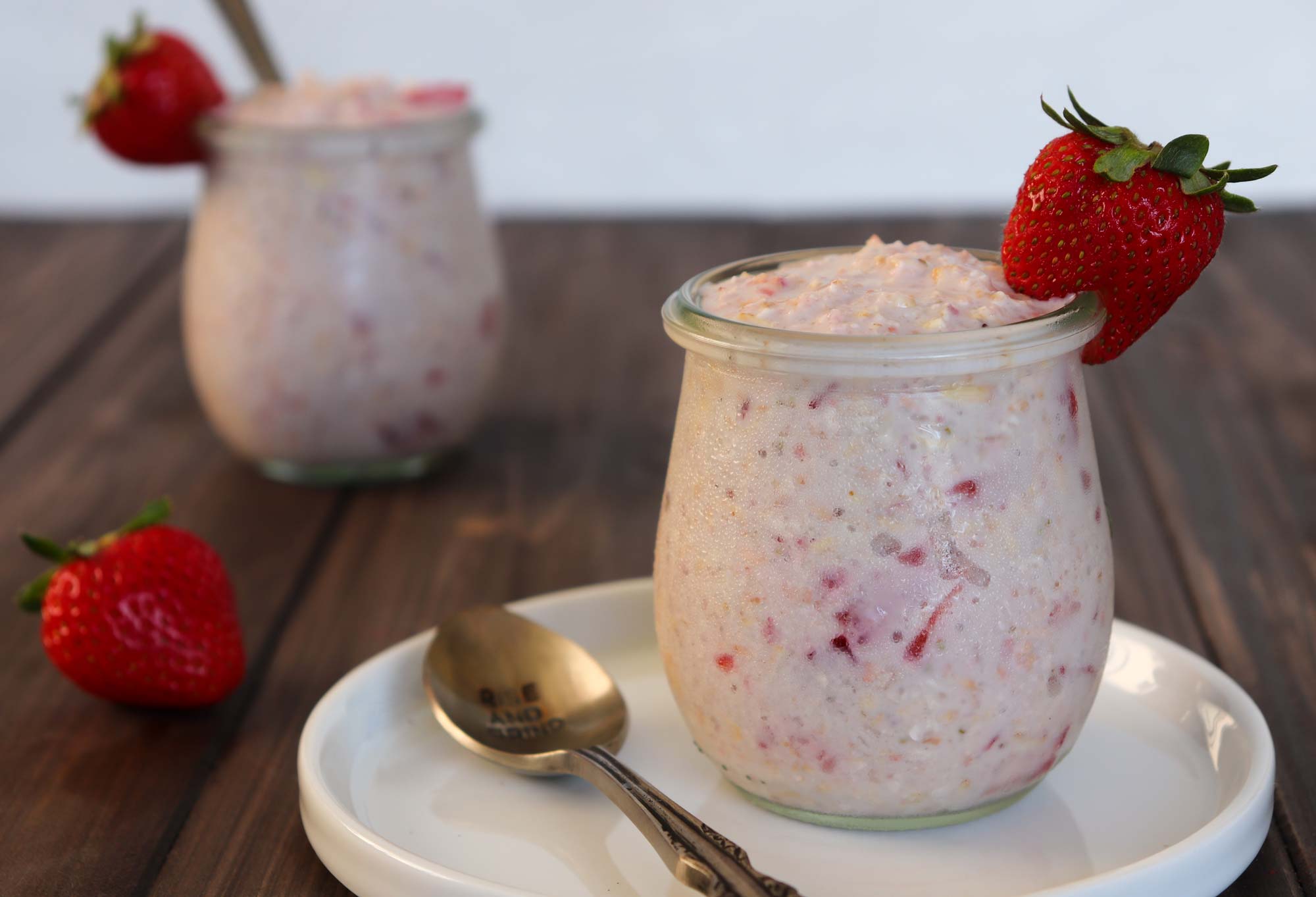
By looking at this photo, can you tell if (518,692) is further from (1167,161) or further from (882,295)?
(1167,161)

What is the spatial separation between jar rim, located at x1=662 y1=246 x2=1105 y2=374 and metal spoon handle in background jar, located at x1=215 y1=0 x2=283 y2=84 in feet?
2.49

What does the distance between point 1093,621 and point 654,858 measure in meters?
0.23

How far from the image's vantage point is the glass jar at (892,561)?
0.60 meters

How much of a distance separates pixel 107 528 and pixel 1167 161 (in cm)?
85

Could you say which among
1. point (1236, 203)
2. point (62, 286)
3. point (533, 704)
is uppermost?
point (1236, 203)

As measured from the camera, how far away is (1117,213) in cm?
61

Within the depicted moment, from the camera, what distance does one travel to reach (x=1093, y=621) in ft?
2.16

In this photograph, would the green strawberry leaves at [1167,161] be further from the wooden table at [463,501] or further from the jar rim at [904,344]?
the wooden table at [463,501]

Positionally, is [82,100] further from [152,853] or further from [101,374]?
[152,853]

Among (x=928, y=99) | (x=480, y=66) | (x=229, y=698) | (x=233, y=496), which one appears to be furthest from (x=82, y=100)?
(x=928, y=99)

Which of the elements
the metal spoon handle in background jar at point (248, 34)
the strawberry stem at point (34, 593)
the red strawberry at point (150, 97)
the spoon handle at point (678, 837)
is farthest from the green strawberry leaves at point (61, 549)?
the metal spoon handle in background jar at point (248, 34)

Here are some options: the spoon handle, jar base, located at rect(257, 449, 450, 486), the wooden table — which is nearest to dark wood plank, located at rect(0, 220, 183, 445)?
the wooden table

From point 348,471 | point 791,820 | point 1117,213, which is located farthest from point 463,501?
point 1117,213

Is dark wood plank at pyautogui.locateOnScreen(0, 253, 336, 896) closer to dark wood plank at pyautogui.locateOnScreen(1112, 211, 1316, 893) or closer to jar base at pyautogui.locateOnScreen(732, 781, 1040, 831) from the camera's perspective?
jar base at pyautogui.locateOnScreen(732, 781, 1040, 831)
